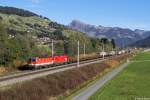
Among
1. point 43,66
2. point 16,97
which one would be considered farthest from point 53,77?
point 43,66

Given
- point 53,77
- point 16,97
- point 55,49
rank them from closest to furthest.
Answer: point 16,97
point 53,77
point 55,49

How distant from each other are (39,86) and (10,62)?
38165 mm

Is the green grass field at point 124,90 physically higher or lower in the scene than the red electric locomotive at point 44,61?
lower

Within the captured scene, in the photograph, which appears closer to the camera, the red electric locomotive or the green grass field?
Result: the green grass field

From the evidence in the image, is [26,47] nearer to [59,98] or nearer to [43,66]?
[43,66]

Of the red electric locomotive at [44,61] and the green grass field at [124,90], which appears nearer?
the green grass field at [124,90]

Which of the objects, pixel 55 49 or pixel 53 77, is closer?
pixel 53 77

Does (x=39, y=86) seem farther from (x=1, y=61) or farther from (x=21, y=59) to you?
(x=21, y=59)

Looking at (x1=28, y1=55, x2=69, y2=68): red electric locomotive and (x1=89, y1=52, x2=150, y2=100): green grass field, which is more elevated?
(x1=28, y1=55, x2=69, y2=68): red electric locomotive

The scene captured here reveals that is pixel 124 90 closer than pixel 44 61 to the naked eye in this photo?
Yes

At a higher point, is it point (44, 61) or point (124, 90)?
point (44, 61)

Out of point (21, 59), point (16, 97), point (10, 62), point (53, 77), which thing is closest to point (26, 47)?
point (21, 59)

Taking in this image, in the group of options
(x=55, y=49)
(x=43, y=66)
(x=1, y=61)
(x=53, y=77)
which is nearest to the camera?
(x=53, y=77)

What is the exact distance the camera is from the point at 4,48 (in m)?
73.6
